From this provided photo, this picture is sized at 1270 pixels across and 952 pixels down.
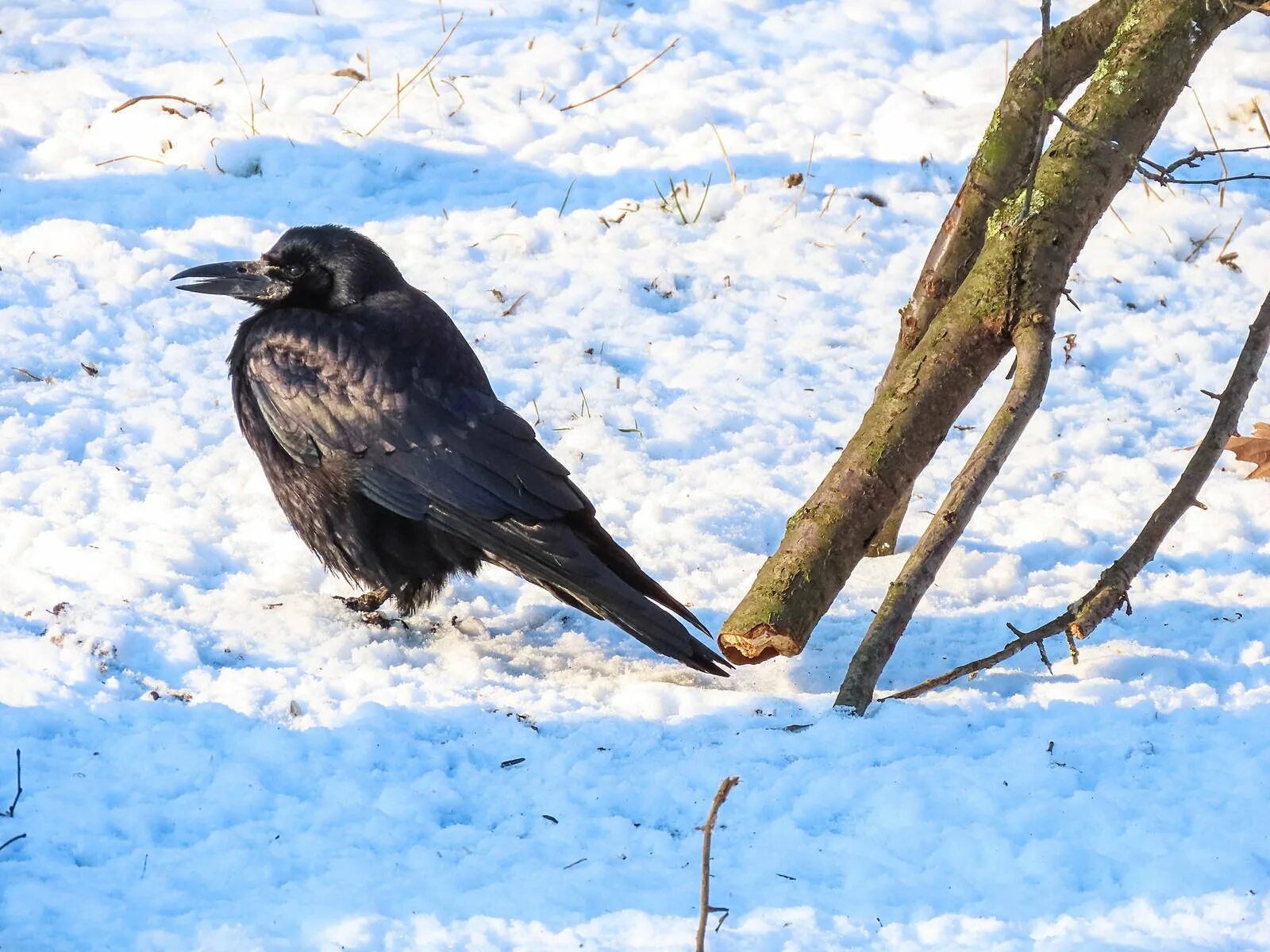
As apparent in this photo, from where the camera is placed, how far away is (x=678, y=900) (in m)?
2.80

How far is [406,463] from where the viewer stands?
4.11 meters

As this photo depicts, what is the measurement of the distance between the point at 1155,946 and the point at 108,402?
402cm

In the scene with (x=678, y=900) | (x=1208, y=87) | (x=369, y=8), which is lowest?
(x=678, y=900)

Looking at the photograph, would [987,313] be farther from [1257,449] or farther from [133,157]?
[133,157]

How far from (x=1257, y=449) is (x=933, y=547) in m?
2.27

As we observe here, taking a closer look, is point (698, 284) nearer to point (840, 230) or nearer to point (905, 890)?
point (840, 230)

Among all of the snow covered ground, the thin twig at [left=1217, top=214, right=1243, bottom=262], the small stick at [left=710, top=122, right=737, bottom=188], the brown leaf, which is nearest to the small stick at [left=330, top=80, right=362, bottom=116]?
the snow covered ground

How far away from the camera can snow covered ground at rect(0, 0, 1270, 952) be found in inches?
112

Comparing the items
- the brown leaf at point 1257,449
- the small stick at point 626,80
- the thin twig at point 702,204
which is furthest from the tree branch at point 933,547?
the small stick at point 626,80

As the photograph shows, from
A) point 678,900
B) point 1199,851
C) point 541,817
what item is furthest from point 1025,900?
point 541,817

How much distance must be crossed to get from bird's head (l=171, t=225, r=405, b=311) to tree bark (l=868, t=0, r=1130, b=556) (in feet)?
5.69

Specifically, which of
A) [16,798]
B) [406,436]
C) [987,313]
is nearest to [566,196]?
[406,436]

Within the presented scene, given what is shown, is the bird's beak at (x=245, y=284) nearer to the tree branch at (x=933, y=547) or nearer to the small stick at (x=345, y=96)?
the tree branch at (x=933, y=547)

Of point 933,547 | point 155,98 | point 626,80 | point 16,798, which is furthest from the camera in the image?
point 626,80
